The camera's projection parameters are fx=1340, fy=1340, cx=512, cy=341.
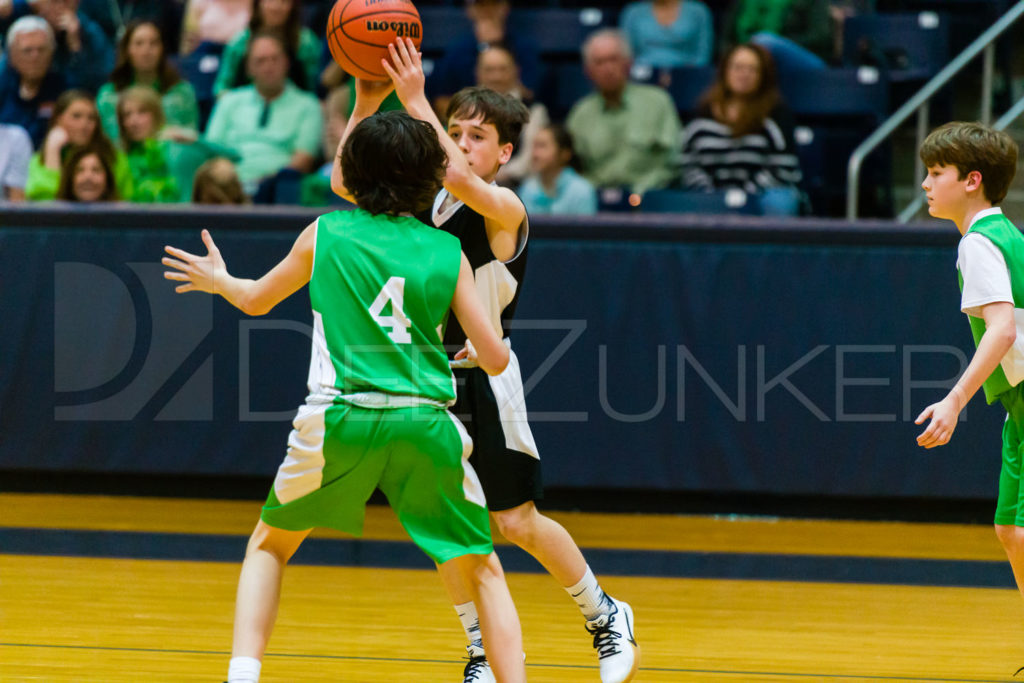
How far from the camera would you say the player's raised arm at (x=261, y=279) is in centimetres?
309

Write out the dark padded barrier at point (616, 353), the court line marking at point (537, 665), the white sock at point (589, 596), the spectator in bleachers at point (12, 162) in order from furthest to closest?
the spectator in bleachers at point (12, 162)
the dark padded barrier at point (616, 353)
the court line marking at point (537, 665)
the white sock at point (589, 596)

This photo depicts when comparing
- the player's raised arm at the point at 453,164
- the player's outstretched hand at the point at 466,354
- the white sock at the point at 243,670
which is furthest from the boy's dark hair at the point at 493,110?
the white sock at the point at 243,670

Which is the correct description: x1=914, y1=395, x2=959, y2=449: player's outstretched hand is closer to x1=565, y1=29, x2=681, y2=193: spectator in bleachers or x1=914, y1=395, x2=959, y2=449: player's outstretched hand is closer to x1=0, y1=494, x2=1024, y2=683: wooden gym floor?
x1=0, y1=494, x2=1024, y2=683: wooden gym floor

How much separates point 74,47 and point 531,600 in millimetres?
5932

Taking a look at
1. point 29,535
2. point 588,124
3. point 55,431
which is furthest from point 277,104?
point 29,535

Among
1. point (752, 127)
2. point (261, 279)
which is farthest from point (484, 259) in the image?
point (752, 127)

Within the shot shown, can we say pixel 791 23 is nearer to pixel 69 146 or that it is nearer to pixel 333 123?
pixel 333 123

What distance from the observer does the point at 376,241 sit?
304cm

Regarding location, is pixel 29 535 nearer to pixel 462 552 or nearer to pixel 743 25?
pixel 462 552

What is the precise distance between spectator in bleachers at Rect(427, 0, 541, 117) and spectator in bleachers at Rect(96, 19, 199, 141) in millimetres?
1544

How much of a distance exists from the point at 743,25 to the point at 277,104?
3.08 m

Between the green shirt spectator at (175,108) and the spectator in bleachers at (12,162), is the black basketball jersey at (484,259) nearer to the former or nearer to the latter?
the green shirt spectator at (175,108)

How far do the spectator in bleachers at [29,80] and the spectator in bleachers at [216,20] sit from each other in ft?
3.93

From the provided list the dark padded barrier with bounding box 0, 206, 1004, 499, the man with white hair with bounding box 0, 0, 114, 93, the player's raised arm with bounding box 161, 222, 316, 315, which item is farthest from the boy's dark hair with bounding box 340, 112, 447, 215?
the man with white hair with bounding box 0, 0, 114, 93
